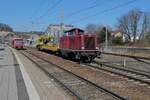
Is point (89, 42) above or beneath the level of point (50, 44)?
above

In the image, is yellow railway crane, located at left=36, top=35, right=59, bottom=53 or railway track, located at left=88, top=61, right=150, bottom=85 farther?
yellow railway crane, located at left=36, top=35, right=59, bottom=53

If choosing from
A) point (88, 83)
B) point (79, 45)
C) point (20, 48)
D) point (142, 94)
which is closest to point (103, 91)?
point (142, 94)

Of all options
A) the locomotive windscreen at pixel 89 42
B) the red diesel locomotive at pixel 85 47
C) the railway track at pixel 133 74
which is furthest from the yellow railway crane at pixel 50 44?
the railway track at pixel 133 74

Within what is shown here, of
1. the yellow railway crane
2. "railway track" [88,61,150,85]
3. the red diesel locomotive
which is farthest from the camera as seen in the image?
the yellow railway crane

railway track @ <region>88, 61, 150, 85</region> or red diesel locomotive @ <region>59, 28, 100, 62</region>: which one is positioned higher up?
red diesel locomotive @ <region>59, 28, 100, 62</region>

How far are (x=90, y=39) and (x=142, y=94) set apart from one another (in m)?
20.6

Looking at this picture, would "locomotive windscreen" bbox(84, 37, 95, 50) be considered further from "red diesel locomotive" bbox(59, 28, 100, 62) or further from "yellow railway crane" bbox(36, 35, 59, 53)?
"yellow railway crane" bbox(36, 35, 59, 53)

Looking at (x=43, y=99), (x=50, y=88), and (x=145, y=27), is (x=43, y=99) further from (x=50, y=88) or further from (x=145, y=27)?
(x=145, y=27)

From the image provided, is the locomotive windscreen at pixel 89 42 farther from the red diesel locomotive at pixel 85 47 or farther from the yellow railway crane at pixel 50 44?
the yellow railway crane at pixel 50 44

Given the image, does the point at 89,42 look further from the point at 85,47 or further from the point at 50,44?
the point at 50,44

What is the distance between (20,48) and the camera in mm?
90812

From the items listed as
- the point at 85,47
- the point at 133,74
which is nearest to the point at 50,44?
the point at 85,47

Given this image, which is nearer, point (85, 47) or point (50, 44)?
point (85, 47)

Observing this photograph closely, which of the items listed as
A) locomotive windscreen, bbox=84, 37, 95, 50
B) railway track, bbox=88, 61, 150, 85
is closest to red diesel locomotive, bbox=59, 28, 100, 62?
locomotive windscreen, bbox=84, 37, 95, 50
